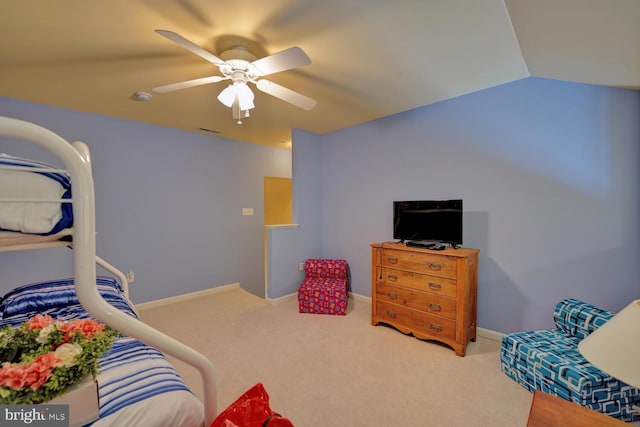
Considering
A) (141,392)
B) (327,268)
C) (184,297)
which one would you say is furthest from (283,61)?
(184,297)

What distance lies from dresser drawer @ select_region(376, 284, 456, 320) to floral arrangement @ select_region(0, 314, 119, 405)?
228 centimetres

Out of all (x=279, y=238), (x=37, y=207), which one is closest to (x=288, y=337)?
(x=279, y=238)

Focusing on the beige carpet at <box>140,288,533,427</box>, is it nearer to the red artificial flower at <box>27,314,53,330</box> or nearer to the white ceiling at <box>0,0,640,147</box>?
the red artificial flower at <box>27,314,53,330</box>

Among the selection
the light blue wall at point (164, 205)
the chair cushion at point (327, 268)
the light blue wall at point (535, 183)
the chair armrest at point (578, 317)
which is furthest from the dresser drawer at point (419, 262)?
the light blue wall at point (164, 205)

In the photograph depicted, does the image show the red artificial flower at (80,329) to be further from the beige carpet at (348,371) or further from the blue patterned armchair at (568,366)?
the blue patterned armchair at (568,366)

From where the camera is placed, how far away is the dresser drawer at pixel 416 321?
7.66ft

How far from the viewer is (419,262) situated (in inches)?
98.6

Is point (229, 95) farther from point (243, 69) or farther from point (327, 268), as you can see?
point (327, 268)

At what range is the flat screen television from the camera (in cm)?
244

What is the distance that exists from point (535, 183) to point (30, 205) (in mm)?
2979

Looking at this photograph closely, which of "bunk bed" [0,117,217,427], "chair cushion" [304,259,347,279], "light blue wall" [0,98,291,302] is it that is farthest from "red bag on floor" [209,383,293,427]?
"light blue wall" [0,98,291,302]

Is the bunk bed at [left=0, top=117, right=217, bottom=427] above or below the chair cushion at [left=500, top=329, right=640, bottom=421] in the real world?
above

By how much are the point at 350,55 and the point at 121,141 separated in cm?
286
